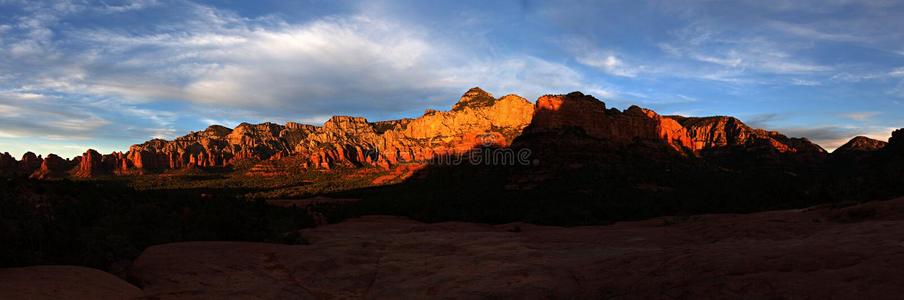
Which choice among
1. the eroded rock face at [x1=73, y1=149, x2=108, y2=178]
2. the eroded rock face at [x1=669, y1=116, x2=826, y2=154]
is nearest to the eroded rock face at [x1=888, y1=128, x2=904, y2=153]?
the eroded rock face at [x1=669, y1=116, x2=826, y2=154]

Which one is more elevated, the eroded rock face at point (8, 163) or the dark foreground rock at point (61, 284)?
the eroded rock face at point (8, 163)

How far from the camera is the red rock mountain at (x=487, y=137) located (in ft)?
387

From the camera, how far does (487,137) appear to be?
132875 mm

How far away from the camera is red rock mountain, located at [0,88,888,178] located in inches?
4643

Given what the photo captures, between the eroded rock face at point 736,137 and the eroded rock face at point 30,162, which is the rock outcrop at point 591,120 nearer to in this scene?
the eroded rock face at point 736,137

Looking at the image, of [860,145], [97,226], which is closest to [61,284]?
[97,226]

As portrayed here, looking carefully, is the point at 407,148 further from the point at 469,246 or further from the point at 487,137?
the point at 469,246

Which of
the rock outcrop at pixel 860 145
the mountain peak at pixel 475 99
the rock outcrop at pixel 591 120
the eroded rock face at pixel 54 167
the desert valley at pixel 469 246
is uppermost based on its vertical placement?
the mountain peak at pixel 475 99

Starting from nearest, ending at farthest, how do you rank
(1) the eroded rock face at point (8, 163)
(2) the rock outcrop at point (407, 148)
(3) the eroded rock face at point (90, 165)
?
(1) the eroded rock face at point (8, 163) → (3) the eroded rock face at point (90, 165) → (2) the rock outcrop at point (407, 148)

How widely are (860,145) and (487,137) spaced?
4394 inches

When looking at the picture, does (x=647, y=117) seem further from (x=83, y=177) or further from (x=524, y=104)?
(x=83, y=177)

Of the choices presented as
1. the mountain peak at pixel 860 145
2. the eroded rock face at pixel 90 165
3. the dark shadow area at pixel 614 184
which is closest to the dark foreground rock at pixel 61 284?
the dark shadow area at pixel 614 184

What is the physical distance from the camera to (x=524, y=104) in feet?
492

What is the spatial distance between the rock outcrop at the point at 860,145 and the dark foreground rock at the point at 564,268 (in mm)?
152974
